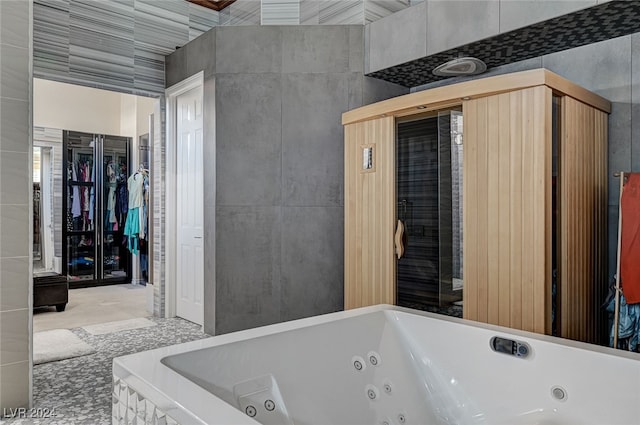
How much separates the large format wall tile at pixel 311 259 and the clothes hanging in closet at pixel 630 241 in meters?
1.99

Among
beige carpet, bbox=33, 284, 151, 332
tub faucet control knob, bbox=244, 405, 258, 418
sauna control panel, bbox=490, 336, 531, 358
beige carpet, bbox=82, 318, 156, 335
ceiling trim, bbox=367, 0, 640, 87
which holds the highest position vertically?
ceiling trim, bbox=367, 0, 640, 87

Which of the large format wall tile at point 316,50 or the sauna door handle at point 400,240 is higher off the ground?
the large format wall tile at point 316,50

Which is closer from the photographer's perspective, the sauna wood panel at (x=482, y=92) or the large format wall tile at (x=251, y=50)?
the sauna wood panel at (x=482, y=92)

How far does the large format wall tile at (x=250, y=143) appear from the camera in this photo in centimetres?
391

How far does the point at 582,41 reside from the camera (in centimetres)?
302

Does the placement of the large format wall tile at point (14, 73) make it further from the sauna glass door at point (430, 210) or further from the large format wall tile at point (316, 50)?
the sauna glass door at point (430, 210)

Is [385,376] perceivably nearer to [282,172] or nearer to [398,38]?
[282,172]

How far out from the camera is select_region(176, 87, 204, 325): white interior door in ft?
14.4

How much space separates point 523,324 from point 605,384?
0.92 metres

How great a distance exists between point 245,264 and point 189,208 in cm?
102

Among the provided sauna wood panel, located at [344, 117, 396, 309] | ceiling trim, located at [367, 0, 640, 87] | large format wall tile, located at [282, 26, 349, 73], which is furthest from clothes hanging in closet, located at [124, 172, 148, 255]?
ceiling trim, located at [367, 0, 640, 87]

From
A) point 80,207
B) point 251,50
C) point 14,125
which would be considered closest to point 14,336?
point 14,125

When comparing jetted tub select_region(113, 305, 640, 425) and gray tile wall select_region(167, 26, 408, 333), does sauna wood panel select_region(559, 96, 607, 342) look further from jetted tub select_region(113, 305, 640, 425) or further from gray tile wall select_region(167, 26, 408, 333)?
gray tile wall select_region(167, 26, 408, 333)

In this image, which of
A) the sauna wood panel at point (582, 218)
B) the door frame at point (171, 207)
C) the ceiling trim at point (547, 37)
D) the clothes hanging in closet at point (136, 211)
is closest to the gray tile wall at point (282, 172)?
the ceiling trim at point (547, 37)
